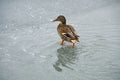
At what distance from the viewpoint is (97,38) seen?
6766mm

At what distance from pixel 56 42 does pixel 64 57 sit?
992 millimetres

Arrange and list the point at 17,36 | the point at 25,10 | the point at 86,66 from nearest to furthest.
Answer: the point at 86,66, the point at 17,36, the point at 25,10

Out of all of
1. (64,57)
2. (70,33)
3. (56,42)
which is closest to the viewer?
(64,57)

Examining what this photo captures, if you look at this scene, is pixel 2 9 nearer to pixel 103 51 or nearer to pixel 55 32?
pixel 55 32

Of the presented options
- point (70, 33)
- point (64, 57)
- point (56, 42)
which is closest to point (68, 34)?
point (70, 33)

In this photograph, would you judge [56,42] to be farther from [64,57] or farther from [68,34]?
[64,57]

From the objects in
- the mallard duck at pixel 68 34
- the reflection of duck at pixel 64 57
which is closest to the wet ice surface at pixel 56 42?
the reflection of duck at pixel 64 57

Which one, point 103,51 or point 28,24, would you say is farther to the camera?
point 28,24

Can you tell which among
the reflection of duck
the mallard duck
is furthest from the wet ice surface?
the mallard duck

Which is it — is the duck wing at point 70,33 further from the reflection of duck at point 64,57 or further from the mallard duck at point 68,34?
the reflection of duck at point 64,57

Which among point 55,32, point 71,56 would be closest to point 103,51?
point 71,56

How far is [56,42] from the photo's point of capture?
266 inches

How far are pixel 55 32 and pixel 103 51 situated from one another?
6.27 ft

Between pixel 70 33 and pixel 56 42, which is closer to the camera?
pixel 70 33
